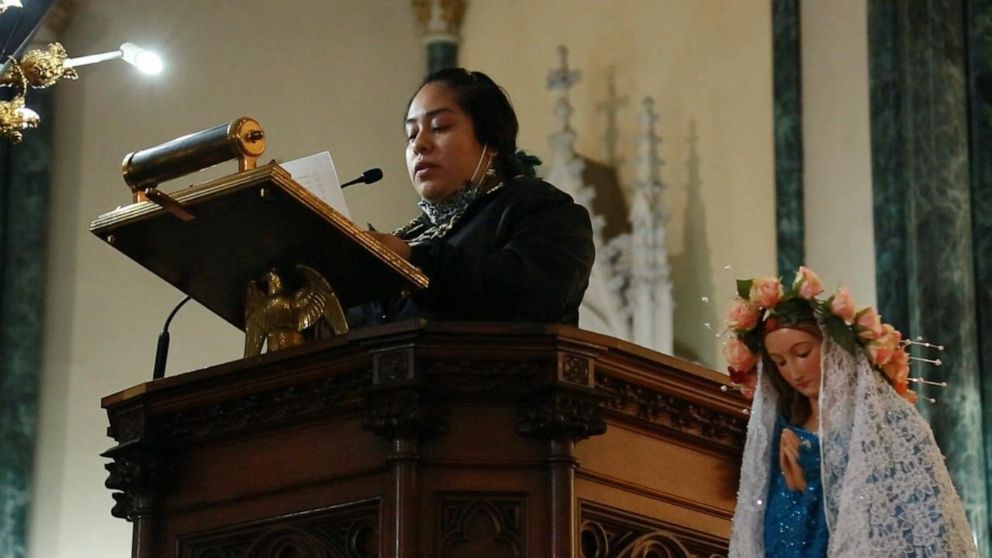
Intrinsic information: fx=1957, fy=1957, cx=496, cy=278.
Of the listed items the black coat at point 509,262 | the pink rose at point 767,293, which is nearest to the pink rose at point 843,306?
the pink rose at point 767,293

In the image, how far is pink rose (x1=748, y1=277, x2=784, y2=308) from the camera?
12.9ft

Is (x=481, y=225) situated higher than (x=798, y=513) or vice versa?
(x=481, y=225)

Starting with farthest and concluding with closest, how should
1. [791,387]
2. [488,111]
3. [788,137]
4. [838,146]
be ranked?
[788,137]
[838,146]
[488,111]
[791,387]

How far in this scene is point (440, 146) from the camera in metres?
4.04

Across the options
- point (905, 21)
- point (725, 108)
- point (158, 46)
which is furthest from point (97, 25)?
point (905, 21)

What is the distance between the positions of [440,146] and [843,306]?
0.88 m

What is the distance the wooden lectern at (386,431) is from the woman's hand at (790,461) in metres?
0.08

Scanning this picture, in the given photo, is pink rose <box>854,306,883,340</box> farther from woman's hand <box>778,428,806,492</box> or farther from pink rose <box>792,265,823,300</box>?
woman's hand <box>778,428,806,492</box>

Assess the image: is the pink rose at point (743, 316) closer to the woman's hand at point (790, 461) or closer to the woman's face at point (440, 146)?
the woman's hand at point (790, 461)

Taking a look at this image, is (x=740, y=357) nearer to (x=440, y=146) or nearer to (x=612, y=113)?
(x=440, y=146)

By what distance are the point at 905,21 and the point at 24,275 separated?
4042 mm

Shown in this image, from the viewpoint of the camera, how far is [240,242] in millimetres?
3594

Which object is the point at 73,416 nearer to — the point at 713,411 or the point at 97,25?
the point at 97,25

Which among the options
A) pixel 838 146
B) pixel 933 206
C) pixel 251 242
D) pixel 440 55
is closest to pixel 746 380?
pixel 251 242
